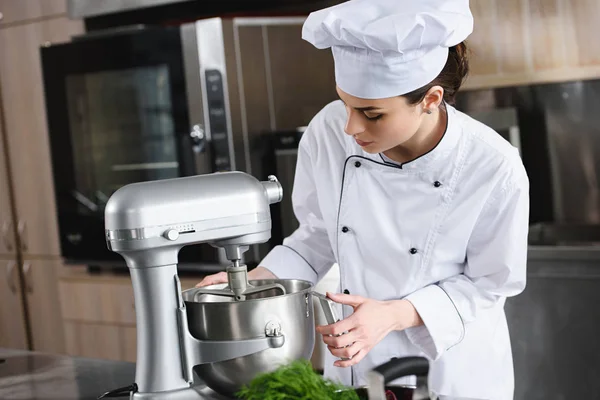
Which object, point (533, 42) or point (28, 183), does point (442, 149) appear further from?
point (28, 183)

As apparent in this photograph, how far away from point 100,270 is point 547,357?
1506 mm

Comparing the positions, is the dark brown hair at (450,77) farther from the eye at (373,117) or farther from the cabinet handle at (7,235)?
the cabinet handle at (7,235)

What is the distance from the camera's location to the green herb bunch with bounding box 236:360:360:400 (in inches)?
37.8

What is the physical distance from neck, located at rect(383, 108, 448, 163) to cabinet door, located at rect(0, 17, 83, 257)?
6.14ft

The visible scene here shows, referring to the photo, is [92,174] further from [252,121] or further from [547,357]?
[547,357]

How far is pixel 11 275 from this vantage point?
3246 millimetres

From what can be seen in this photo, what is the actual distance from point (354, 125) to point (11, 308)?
93.0 inches

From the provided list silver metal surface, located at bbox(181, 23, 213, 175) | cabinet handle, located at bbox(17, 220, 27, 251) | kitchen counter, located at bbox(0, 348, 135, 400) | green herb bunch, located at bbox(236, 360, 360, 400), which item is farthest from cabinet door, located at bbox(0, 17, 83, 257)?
green herb bunch, located at bbox(236, 360, 360, 400)

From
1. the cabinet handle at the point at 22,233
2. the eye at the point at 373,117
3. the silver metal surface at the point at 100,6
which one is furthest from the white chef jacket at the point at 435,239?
the cabinet handle at the point at 22,233

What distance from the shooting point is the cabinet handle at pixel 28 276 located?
10.5 feet

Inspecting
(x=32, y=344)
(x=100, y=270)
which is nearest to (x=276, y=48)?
(x=100, y=270)

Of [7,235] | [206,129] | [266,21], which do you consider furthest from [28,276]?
[266,21]

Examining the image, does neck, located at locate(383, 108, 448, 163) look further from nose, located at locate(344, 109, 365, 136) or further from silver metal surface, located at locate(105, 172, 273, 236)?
silver metal surface, located at locate(105, 172, 273, 236)

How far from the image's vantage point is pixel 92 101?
2816 mm
